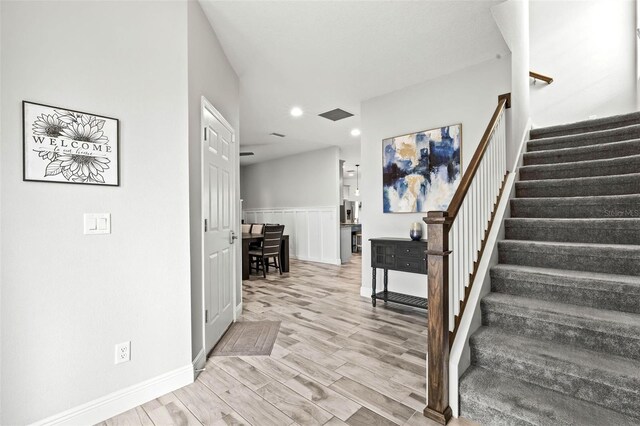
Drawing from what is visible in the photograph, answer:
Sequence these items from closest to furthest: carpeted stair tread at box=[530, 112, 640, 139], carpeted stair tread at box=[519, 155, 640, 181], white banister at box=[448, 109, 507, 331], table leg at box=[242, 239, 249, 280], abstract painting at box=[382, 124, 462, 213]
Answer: white banister at box=[448, 109, 507, 331], carpeted stair tread at box=[519, 155, 640, 181], carpeted stair tread at box=[530, 112, 640, 139], abstract painting at box=[382, 124, 462, 213], table leg at box=[242, 239, 249, 280]

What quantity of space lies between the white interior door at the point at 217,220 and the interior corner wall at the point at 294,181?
417 cm

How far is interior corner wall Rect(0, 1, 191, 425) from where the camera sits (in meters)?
1.51

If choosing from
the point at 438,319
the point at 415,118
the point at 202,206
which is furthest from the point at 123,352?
the point at 415,118

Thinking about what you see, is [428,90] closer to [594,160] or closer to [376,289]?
[594,160]

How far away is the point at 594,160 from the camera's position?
2779 mm

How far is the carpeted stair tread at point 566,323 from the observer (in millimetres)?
1632

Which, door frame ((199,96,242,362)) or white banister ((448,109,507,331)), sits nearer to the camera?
white banister ((448,109,507,331))

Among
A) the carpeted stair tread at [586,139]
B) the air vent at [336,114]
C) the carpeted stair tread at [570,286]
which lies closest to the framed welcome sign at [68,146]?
the carpeted stair tread at [570,286]

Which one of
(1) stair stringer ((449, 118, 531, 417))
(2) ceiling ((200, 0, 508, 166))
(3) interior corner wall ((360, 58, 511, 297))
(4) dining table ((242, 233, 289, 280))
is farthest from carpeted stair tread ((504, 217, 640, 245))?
(4) dining table ((242, 233, 289, 280))

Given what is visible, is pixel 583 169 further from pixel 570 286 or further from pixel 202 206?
pixel 202 206

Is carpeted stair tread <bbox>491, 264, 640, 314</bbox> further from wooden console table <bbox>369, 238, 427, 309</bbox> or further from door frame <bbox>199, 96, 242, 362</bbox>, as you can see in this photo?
door frame <bbox>199, 96, 242, 362</bbox>

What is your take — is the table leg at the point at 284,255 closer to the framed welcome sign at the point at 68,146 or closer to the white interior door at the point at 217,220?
the white interior door at the point at 217,220

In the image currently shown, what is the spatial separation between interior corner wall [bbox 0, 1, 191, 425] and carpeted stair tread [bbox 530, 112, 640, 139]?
13.1 ft

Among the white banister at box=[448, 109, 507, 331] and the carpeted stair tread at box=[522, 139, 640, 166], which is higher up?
the carpeted stair tread at box=[522, 139, 640, 166]
